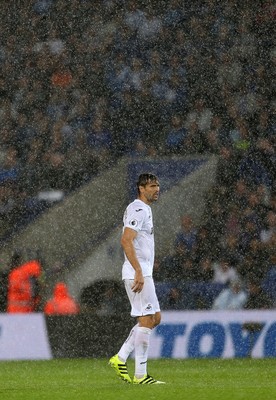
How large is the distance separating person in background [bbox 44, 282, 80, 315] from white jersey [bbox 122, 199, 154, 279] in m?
5.53

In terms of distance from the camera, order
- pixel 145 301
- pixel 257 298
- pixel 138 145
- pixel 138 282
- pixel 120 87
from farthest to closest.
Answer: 1. pixel 120 87
2. pixel 138 145
3. pixel 257 298
4. pixel 145 301
5. pixel 138 282

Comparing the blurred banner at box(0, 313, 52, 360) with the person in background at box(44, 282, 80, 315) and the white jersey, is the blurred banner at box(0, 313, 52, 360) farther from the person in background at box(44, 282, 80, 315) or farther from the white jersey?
the white jersey

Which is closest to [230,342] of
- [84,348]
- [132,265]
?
[84,348]

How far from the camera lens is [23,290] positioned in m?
13.8

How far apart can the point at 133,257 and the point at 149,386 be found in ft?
2.98

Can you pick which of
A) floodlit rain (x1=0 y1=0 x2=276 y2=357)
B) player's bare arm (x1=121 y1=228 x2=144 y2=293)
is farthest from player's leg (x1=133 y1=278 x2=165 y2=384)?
floodlit rain (x1=0 y1=0 x2=276 y2=357)

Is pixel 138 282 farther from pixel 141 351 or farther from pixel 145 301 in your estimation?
pixel 141 351

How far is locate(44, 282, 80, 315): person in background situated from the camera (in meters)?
13.8

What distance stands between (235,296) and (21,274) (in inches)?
104

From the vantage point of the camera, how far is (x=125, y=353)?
27.3 ft

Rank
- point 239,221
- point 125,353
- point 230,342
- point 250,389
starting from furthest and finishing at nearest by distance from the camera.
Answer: point 239,221, point 230,342, point 125,353, point 250,389

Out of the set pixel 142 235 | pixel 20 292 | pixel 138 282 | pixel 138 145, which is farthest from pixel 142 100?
pixel 138 282

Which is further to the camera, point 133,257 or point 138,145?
point 138,145

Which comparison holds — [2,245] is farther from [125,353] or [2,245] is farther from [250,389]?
[250,389]
